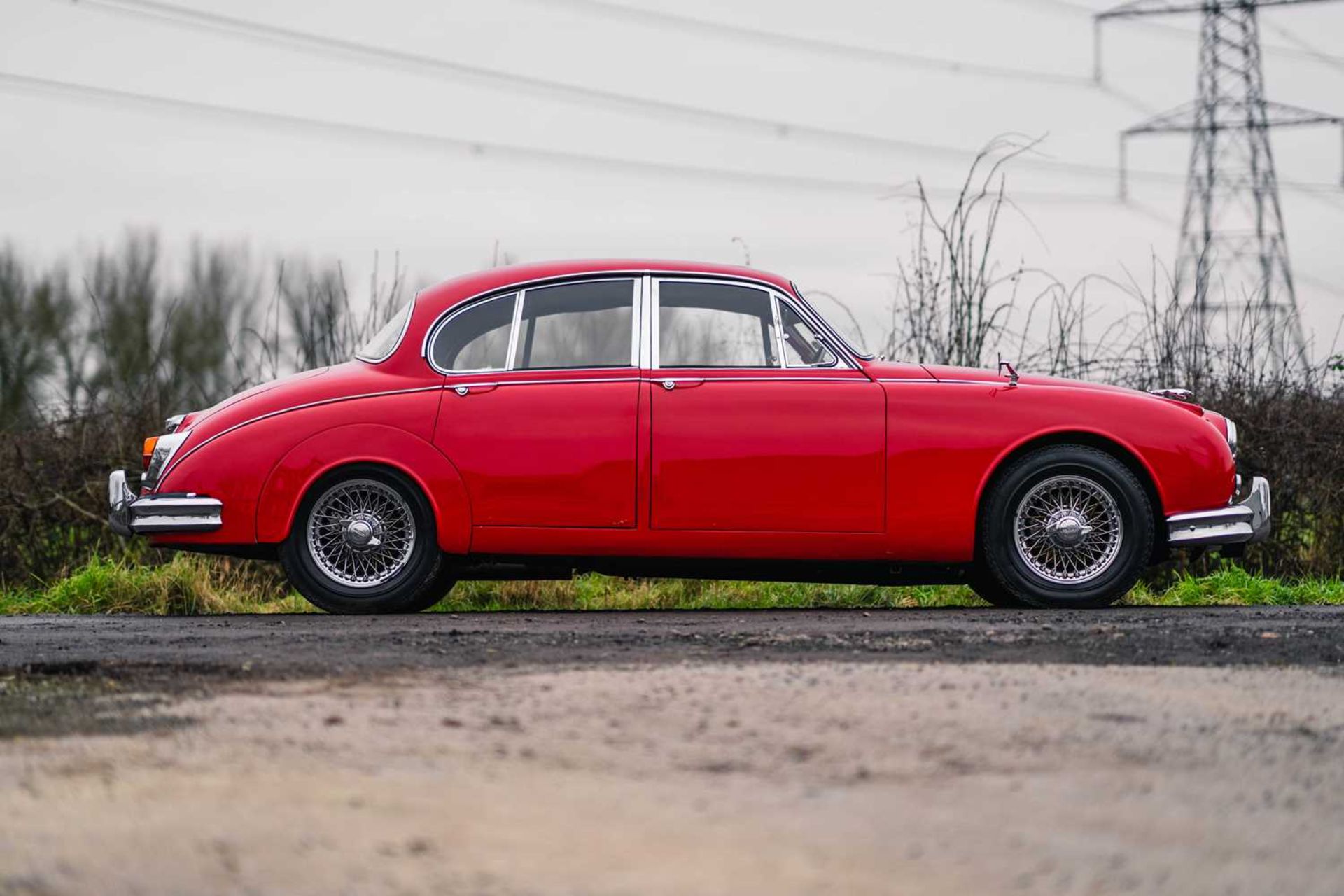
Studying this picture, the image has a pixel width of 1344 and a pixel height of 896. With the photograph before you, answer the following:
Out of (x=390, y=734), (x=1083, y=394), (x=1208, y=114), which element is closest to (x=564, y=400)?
(x=1083, y=394)

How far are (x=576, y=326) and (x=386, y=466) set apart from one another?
3.80ft

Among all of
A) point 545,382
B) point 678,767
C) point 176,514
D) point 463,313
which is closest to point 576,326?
point 545,382

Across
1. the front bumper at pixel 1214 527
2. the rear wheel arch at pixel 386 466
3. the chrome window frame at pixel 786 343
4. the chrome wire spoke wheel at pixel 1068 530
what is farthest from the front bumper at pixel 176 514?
the front bumper at pixel 1214 527

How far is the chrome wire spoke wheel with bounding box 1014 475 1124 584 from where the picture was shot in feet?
25.2

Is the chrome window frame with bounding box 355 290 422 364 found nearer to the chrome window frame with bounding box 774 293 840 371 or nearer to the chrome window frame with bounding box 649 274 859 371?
the chrome window frame with bounding box 649 274 859 371

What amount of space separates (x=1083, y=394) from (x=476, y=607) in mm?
3663

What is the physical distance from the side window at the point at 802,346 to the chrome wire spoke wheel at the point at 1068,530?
3.86 feet

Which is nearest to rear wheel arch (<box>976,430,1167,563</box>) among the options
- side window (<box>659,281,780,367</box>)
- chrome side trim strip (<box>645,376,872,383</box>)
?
chrome side trim strip (<box>645,376,872,383</box>)

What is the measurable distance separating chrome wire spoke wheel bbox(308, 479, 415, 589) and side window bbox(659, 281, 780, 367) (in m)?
1.48

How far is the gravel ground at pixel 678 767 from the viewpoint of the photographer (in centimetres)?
285

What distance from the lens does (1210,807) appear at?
330cm

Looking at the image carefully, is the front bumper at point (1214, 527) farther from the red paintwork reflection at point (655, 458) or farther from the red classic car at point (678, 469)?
the red paintwork reflection at point (655, 458)

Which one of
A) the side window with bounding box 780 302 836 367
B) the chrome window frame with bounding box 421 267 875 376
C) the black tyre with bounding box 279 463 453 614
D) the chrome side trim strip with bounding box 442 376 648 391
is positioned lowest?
the black tyre with bounding box 279 463 453 614

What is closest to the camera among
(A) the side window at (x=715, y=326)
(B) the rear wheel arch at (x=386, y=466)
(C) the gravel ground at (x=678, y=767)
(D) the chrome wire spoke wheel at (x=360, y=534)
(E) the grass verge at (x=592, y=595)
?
(C) the gravel ground at (x=678, y=767)
